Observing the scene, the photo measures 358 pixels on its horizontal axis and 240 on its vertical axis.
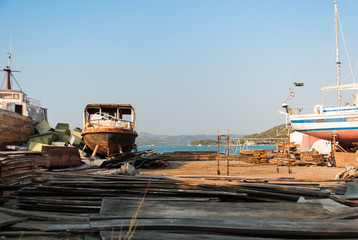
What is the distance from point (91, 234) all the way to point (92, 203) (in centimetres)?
157

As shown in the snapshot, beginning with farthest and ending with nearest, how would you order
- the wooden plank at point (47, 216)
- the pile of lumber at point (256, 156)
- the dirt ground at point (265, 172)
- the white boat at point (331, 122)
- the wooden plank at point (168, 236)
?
the white boat at point (331, 122), the pile of lumber at point (256, 156), the dirt ground at point (265, 172), the wooden plank at point (47, 216), the wooden plank at point (168, 236)

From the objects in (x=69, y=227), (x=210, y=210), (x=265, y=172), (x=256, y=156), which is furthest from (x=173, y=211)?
(x=256, y=156)

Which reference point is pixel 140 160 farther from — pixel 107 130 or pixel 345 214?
pixel 345 214

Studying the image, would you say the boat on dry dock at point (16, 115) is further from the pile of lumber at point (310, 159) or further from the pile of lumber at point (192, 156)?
the pile of lumber at point (310, 159)

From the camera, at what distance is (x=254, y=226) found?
13.4ft

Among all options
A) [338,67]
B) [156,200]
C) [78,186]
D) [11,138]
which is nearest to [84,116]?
[11,138]

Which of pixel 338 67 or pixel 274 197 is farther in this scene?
pixel 338 67

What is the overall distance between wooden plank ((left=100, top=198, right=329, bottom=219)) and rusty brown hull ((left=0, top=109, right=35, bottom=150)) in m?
20.3

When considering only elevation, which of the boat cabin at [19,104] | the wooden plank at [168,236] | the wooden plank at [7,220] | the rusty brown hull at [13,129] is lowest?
the wooden plank at [7,220]

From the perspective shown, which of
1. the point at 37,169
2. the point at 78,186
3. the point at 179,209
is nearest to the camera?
the point at 179,209

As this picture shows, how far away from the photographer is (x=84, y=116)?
2556 centimetres

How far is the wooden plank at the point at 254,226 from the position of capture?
395cm

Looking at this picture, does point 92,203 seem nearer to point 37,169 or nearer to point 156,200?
point 156,200

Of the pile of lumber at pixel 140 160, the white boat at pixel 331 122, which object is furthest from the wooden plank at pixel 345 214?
the white boat at pixel 331 122
